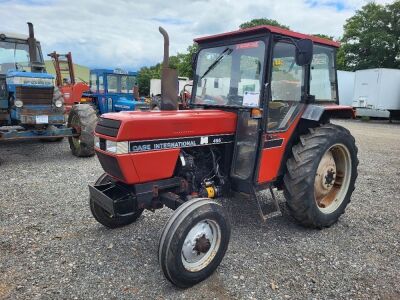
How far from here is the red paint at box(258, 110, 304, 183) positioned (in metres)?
3.75

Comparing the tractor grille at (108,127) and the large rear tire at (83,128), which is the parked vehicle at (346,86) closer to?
the large rear tire at (83,128)

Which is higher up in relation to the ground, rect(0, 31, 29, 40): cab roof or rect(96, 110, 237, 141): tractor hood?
rect(0, 31, 29, 40): cab roof

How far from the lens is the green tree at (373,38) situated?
2338 centimetres

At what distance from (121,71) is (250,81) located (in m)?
10.3

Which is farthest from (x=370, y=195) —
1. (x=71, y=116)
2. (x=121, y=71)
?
(x=121, y=71)

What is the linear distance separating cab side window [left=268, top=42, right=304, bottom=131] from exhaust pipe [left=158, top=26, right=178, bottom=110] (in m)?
1.00

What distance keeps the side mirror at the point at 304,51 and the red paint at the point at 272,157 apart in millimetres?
719

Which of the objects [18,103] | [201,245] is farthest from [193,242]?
[18,103]

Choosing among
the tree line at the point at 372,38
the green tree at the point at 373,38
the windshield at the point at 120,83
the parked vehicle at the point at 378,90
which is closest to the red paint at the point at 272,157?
the windshield at the point at 120,83

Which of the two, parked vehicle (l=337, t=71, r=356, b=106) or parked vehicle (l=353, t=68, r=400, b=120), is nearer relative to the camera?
parked vehicle (l=353, t=68, r=400, b=120)

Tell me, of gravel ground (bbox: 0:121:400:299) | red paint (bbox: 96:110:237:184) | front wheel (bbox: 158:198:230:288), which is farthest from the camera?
red paint (bbox: 96:110:237:184)

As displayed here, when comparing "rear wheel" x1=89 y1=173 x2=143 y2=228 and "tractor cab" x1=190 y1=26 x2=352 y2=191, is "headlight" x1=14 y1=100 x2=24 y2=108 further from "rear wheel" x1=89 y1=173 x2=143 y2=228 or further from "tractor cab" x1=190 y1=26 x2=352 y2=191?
"tractor cab" x1=190 y1=26 x2=352 y2=191

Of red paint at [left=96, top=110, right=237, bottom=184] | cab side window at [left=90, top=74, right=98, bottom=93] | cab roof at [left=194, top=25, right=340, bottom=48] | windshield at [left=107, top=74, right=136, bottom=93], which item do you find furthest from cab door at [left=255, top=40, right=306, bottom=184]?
cab side window at [left=90, top=74, right=98, bottom=93]

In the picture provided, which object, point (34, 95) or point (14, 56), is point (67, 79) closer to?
point (14, 56)
